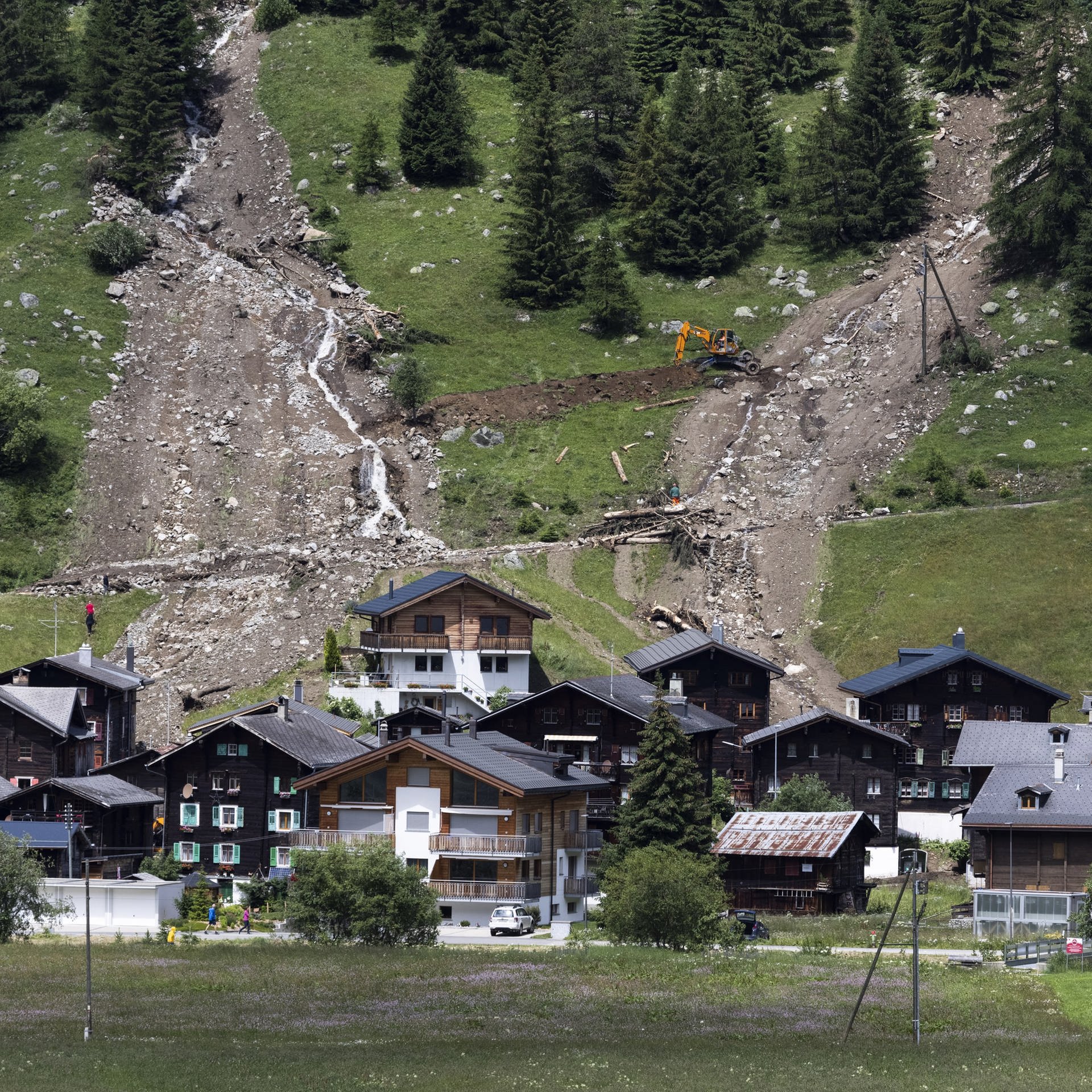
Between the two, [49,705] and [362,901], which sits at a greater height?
[49,705]

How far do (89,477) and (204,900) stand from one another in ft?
184

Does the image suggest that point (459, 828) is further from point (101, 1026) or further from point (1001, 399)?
point (1001, 399)

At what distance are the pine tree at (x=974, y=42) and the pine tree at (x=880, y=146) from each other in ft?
46.9

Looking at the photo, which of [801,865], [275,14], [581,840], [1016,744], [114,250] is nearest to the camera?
[801,865]

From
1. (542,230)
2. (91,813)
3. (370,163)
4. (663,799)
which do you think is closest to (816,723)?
(663,799)

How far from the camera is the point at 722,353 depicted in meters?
142

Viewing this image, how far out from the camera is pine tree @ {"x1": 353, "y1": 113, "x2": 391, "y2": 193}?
167 meters

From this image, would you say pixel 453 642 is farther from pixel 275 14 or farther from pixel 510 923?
pixel 275 14

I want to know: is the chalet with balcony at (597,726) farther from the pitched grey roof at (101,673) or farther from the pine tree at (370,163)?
the pine tree at (370,163)

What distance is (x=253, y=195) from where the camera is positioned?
168 meters

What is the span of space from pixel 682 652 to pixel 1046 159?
226 feet

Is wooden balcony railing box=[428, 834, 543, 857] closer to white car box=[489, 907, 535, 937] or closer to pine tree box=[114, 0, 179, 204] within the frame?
white car box=[489, 907, 535, 937]

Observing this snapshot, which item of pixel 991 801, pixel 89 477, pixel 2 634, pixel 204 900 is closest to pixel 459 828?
pixel 204 900

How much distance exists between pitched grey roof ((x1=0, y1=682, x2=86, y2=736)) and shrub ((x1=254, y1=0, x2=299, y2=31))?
119m
